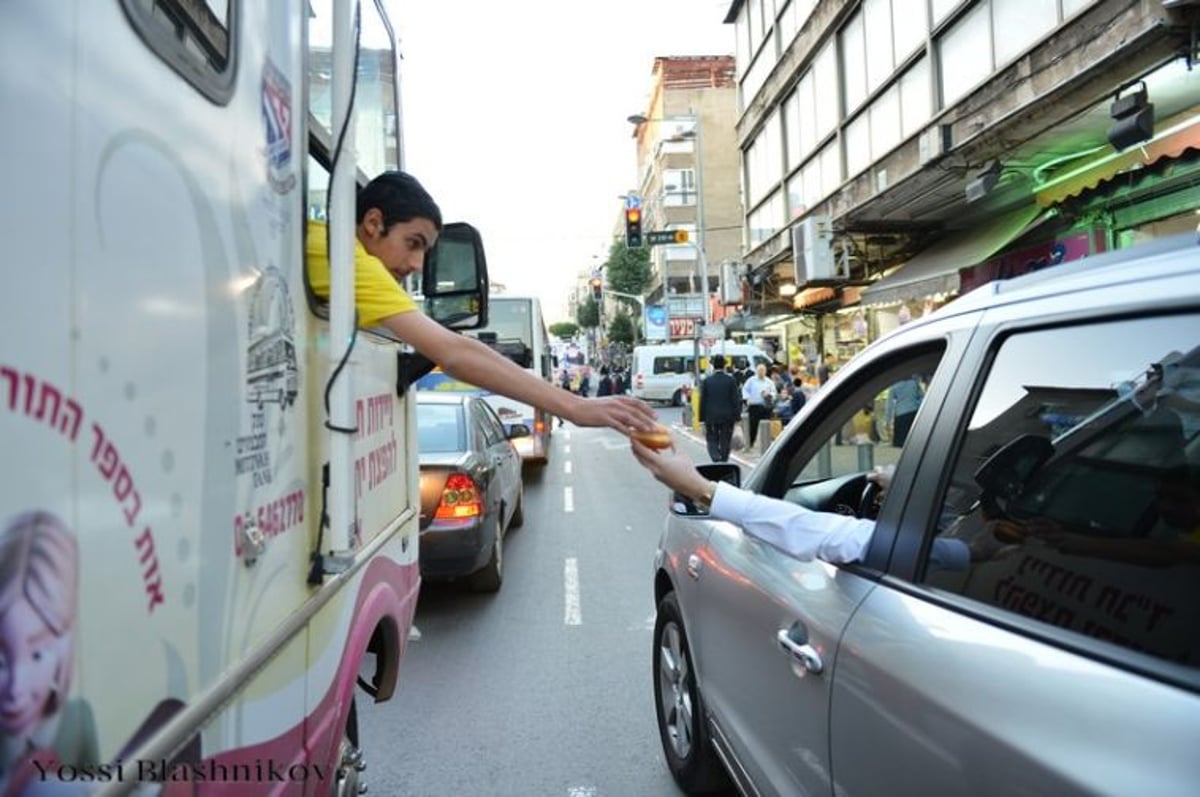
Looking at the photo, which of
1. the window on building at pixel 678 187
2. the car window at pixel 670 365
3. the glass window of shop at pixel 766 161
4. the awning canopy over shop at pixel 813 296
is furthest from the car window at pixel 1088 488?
the window on building at pixel 678 187

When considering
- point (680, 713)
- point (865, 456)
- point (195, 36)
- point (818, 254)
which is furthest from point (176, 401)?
point (818, 254)

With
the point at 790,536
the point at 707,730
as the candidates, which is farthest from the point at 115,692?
the point at 707,730

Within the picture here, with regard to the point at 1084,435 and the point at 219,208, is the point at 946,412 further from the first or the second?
the point at 219,208

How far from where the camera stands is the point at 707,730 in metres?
3.14

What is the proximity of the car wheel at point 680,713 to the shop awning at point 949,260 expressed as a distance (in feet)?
29.2

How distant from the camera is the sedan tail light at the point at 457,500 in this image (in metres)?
5.93

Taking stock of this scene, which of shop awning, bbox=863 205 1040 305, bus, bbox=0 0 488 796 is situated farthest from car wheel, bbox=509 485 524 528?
bus, bbox=0 0 488 796

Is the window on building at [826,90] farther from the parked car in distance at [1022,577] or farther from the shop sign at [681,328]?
the shop sign at [681,328]

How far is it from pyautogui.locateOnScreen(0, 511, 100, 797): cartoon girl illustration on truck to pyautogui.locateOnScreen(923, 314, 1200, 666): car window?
1.50m

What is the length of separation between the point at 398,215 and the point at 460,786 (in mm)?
2482

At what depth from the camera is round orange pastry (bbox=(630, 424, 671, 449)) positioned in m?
2.24

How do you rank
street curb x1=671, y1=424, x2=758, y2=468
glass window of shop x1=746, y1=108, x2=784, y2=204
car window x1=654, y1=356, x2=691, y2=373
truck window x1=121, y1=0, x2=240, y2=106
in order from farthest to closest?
car window x1=654, y1=356, x2=691, y2=373 < glass window of shop x1=746, y1=108, x2=784, y2=204 < street curb x1=671, y1=424, x2=758, y2=468 < truck window x1=121, y1=0, x2=240, y2=106

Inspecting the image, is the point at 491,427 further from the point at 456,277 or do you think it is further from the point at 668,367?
the point at 668,367

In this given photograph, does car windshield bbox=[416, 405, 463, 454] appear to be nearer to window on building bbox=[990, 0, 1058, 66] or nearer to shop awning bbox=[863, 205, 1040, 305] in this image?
shop awning bbox=[863, 205, 1040, 305]
